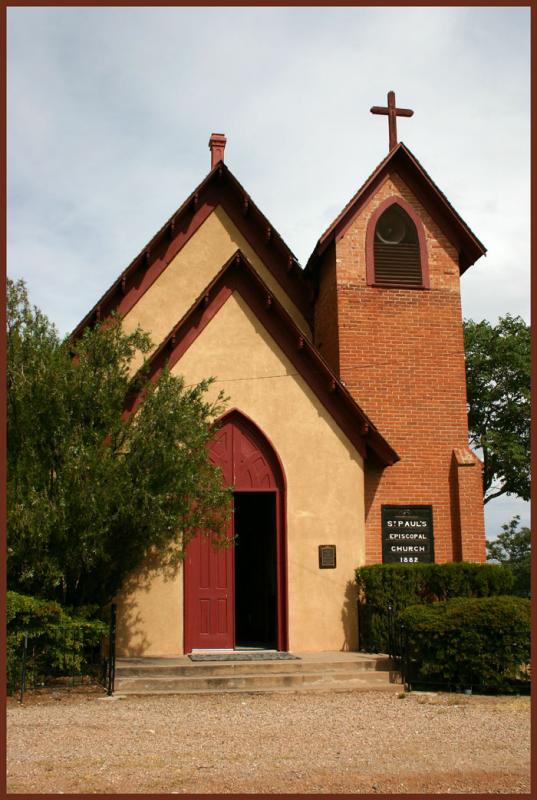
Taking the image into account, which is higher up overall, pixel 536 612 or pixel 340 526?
pixel 340 526

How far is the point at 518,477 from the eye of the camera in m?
33.4

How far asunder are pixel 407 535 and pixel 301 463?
109 inches

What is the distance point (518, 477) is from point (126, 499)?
24.7 metres

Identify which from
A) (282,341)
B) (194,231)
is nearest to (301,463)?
(282,341)

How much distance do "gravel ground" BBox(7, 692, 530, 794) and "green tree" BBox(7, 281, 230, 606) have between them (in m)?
2.11

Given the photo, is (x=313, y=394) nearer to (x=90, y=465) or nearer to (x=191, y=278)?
(x=191, y=278)

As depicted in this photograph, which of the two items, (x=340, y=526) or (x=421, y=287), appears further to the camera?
(x=421, y=287)

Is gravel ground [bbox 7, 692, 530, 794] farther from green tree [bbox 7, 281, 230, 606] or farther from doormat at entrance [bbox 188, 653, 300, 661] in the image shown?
green tree [bbox 7, 281, 230, 606]

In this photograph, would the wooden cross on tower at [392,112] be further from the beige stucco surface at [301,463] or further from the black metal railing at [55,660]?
the black metal railing at [55,660]

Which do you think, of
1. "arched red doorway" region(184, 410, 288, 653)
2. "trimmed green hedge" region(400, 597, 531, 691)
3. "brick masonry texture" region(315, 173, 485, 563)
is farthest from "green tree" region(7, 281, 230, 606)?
"brick masonry texture" region(315, 173, 485, 563)

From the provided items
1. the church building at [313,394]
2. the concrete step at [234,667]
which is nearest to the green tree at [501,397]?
the church building at [313,394]

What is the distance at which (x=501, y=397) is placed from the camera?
3447cm

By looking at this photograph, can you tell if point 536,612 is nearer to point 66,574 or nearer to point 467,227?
point 66,574

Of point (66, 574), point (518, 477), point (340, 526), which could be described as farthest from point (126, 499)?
point (518, 477)
